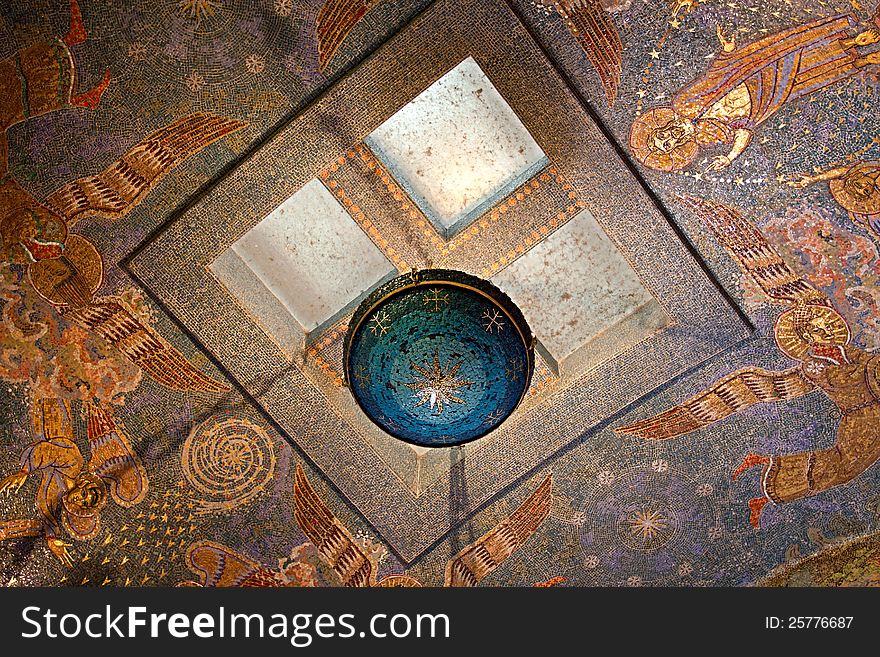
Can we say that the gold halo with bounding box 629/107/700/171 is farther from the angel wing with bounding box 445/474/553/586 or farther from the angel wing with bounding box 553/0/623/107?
the angel wing with bounding box 445/474/553/586

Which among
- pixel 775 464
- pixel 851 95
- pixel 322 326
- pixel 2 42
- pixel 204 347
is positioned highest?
pixel 2 42

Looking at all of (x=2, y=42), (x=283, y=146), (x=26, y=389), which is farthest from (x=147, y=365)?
(x=2, y=42)

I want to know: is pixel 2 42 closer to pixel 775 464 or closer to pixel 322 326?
pixel 322 326

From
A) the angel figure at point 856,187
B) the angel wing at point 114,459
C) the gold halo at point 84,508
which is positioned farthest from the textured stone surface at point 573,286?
the gold halo at point 84,508

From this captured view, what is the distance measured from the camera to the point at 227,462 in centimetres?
455

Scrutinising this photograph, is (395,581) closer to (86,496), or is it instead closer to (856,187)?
(86,496)

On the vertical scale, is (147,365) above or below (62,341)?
below

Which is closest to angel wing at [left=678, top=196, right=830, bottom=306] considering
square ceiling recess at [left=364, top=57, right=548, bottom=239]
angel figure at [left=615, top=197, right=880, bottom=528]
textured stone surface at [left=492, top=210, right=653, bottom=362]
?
angel figure at [left=615, top=197, right=880, bottom=528]

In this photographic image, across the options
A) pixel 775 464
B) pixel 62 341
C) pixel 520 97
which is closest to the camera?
pixel 520 97

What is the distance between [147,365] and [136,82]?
1.40 m

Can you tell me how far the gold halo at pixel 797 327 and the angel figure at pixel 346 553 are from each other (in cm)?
140

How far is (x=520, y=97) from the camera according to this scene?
3.96 metres

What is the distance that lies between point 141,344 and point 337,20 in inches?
73.3

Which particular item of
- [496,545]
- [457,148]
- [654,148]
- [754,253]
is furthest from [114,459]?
[754,253]
